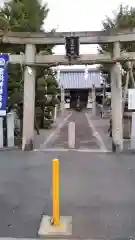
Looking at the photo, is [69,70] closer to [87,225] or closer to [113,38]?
[113,38]

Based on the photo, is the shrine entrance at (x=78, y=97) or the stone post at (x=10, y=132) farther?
the shrine entrance at (x=78, y=97)

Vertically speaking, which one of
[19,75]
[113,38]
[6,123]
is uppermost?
[113,38]

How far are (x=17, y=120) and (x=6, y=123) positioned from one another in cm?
259

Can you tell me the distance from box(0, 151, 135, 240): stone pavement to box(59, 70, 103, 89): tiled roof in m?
35.0

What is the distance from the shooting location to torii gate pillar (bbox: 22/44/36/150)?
12.5 m

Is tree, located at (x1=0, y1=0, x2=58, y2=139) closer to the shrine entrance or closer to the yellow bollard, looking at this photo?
the yellow bollard

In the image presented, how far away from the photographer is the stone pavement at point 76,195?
5340 mm

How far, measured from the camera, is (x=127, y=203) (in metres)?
6.47

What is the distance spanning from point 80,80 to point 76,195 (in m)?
40.4

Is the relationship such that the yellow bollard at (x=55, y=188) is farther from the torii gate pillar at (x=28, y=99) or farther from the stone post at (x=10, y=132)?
the stone post at (x=10, y=132)

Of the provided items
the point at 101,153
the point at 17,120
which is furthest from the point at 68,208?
the point at 17,120

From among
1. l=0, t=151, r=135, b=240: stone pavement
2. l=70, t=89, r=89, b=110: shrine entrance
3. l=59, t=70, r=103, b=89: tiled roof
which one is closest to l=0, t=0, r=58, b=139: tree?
l=0, t=151, r=135, b=240: stone pavement

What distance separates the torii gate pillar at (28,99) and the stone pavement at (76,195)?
1488 mm

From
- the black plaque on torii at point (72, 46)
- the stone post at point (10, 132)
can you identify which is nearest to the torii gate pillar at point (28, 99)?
the stone post at point (10, 132)
